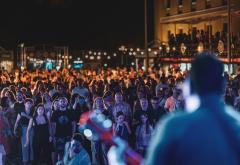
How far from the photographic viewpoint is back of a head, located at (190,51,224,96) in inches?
123

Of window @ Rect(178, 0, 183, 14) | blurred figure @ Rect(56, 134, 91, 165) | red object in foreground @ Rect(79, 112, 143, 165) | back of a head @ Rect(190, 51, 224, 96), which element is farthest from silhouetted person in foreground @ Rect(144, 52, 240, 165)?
window @ Rect(178, 0, 183, 14)

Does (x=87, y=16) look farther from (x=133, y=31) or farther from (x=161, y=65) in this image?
(x=161, y=65)

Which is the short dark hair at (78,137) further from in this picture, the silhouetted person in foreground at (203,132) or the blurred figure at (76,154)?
the silhouetted person in foreground at (203,132)

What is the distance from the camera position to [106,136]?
3424mm

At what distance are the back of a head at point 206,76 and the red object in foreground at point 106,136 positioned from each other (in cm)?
52

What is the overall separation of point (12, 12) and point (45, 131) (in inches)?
2379

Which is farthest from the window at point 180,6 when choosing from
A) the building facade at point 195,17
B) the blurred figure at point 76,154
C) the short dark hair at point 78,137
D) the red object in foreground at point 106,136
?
the red object in foreground at point 106,136

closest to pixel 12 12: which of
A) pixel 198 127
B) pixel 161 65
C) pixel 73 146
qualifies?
pixel 161 65

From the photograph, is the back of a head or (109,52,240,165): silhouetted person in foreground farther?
the back of a head

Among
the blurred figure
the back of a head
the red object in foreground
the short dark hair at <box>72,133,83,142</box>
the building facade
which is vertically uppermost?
the building facade

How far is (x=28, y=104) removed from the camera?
12609mm

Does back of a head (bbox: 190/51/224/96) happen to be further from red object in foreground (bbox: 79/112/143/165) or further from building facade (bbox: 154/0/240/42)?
building facade (bbox: 154/0/240/42)

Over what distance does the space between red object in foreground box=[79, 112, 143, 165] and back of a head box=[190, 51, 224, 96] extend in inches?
20.6

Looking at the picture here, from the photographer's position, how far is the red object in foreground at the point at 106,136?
3.32m
